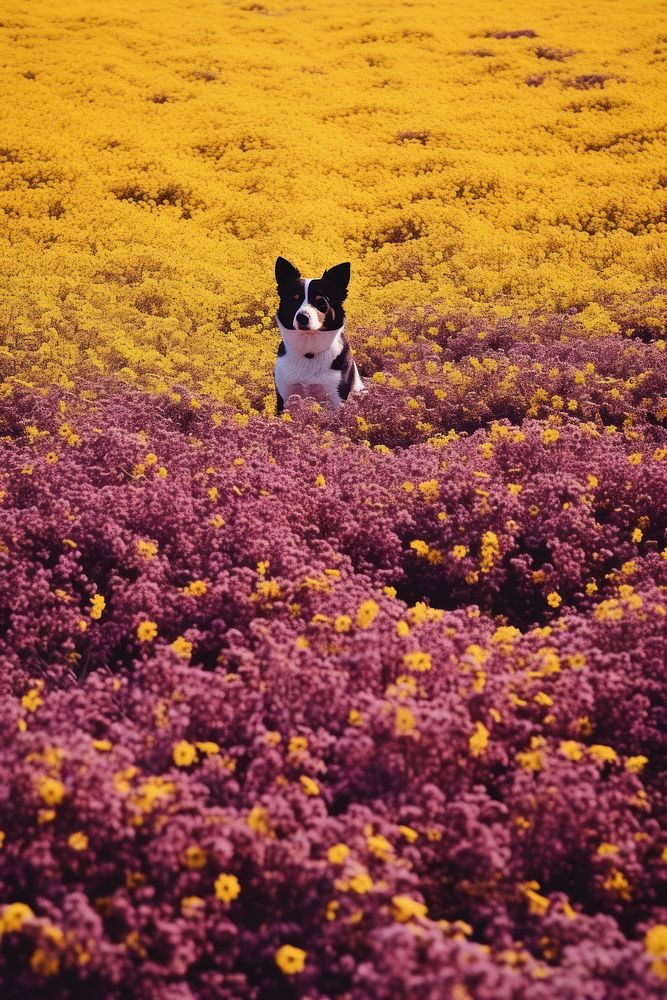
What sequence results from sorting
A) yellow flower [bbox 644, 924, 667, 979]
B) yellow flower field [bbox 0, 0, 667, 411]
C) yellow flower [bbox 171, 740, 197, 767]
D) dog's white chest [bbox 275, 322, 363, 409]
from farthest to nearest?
1. yellow flower field [bbox 0, 0, 667, 411]
2. dog's white chest [bbox 275, 322, 363, 409]
3. yellow flower [bbox 171, 740, 197, 767]
4. yellow flower [bbox 644, 924, 667, 979]

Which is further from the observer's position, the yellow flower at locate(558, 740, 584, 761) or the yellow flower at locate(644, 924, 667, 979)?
the yellow flower at locate(558, 740, 584, 761)

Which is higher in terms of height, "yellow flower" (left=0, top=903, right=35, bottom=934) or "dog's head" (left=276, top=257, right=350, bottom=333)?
"dog's head" (left=276, top=257, right=350, bottom=333)

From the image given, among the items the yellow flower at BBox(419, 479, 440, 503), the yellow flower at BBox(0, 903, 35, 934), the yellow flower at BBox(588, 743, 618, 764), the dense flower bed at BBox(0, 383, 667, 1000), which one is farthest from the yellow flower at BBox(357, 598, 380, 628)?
the yellow flower at BBox(0, 903, 35, 934)

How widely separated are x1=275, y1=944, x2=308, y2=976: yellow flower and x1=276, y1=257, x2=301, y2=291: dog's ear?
635 cm

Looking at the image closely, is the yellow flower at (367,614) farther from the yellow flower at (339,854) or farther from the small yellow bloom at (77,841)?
the small yellow bloom at (77,841)

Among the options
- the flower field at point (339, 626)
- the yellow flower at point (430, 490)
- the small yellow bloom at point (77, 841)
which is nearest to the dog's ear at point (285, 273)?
the flower field at point (339, 626)

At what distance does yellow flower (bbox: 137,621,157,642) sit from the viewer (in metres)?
4.24

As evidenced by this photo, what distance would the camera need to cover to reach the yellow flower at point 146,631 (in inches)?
167

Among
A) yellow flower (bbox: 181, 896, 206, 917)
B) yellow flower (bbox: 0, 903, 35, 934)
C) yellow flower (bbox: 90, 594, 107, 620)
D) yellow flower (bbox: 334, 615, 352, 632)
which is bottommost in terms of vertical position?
yellow flower (bbox: 90, 594, 107, 620)

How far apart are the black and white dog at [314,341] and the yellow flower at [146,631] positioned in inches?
156

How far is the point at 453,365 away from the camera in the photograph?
8.85m

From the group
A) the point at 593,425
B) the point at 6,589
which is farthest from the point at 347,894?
the point at 593,425

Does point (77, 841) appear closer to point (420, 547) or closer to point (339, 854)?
point (339, 854)

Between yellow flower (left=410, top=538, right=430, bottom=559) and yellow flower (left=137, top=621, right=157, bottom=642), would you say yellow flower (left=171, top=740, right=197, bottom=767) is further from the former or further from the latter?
yellow flower (left=410, top=538, right=430, bottom=559)
